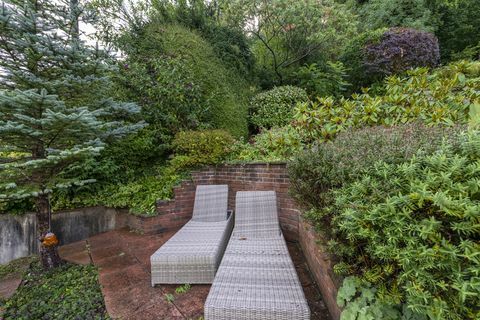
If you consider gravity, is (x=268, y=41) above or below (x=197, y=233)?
above

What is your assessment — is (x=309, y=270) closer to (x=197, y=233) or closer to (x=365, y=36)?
(x=197, y=233)

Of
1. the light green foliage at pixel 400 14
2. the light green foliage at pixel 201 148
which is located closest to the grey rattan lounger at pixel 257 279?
the light green foliage at pixel 201 148

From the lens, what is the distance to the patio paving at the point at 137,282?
2029mm

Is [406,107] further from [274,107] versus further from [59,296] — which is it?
[59,296]

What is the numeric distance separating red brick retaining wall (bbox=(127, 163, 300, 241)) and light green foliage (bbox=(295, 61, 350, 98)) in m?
4.32

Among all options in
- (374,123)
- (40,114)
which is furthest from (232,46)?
(40,114)

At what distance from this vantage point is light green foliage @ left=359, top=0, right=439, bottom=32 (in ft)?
25.2

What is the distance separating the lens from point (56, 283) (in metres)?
2.62

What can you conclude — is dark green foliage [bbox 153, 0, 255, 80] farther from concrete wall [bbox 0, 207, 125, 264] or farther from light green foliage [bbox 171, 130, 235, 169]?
concrete wall [bbox 0, 207, 125, 264]

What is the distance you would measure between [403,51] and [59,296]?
27.6 feet

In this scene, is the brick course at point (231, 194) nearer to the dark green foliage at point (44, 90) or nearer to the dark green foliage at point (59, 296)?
the dark green foliage at point (59, 296)

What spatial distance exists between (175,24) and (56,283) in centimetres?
600

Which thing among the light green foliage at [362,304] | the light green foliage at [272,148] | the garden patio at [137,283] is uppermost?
the light green foliage at [272,148]

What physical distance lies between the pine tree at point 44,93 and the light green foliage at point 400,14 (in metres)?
9.33
